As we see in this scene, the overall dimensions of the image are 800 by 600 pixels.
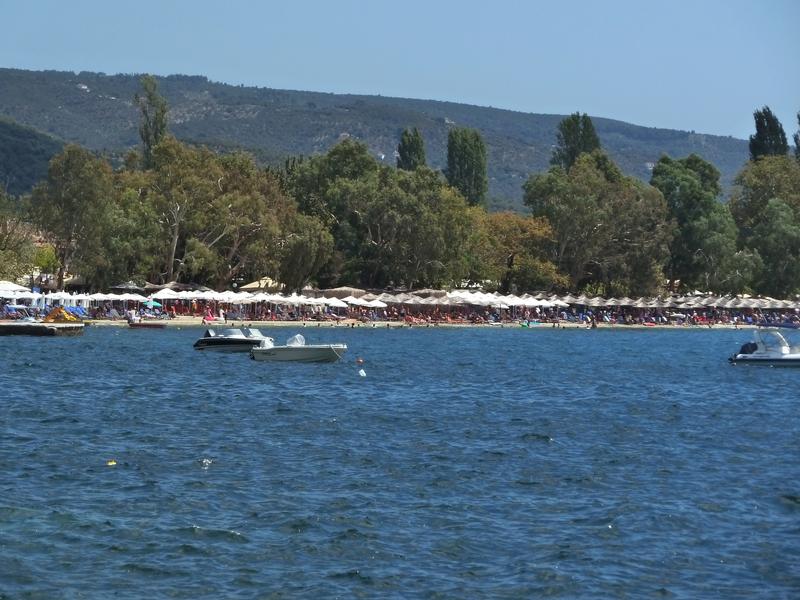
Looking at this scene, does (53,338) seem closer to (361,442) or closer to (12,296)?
(12,296)

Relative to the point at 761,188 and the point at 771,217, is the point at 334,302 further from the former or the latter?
the point at 761,188

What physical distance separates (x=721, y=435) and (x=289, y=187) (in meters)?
81.7

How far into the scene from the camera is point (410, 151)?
447ft

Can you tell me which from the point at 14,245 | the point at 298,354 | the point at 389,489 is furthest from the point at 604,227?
the point at 389,489

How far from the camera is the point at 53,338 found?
71312 millimetres

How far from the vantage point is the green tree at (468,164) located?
5605 inches

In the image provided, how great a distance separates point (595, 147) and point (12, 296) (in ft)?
249

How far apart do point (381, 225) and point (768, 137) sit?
58319 millimetres

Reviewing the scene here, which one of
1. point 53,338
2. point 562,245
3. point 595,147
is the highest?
point 595,147

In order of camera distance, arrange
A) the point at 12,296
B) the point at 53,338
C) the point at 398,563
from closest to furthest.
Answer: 1. the point at 398,563
2. the point at 53,338
3. the point at 12,296

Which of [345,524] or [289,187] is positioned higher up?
[289,187]

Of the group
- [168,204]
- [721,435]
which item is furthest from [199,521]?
[168,204]

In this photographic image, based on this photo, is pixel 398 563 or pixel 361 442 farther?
pixel 361 442

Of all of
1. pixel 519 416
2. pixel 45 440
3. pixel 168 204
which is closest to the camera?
pixel 45 440
